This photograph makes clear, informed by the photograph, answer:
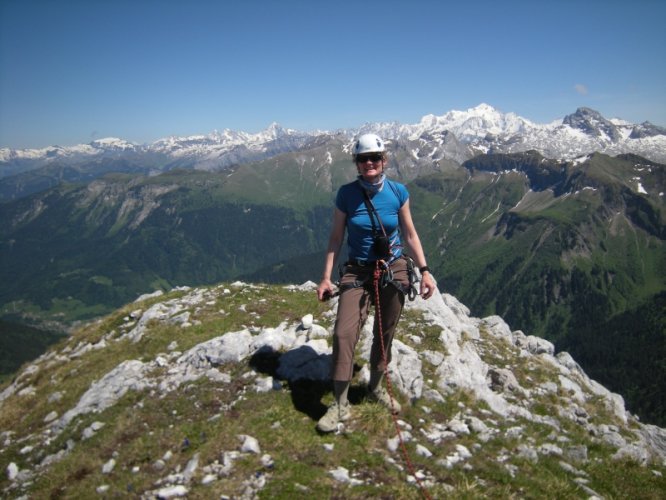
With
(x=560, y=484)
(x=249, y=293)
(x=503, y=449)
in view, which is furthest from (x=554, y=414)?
(x=249, y=293)

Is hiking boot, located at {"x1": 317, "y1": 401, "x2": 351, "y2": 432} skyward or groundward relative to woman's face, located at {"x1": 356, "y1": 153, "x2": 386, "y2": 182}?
groundward

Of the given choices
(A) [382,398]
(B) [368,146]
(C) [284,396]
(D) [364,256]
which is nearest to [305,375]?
(C) [284,396]

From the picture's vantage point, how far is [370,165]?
980cm

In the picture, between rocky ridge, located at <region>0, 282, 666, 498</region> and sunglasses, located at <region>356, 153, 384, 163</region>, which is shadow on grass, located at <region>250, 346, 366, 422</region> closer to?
rocky ridge, located at <region>0, 282, 666, 498</region>

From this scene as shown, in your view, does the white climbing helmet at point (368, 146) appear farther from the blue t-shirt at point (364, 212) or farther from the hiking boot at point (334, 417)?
the hiking boot at point (334, 417)

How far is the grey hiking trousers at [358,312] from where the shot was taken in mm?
9773

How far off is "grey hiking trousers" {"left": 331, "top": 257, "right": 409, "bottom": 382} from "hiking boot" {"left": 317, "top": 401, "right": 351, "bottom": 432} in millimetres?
941

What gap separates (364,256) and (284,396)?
4955 mm

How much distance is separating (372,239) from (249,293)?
13983mm

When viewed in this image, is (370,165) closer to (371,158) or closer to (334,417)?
(371,158)

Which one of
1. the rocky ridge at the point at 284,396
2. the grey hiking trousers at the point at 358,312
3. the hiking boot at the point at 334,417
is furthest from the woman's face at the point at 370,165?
the rocky ridge at the point at 284,396

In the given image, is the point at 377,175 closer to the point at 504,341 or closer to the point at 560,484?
the point at 560,484

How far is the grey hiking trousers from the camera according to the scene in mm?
9773

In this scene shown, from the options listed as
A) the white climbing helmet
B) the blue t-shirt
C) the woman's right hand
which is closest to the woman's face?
the white climbing helmet
